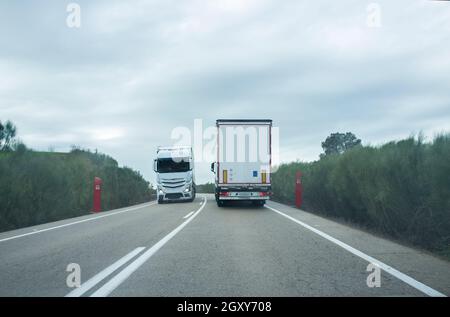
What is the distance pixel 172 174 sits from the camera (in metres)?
28.9

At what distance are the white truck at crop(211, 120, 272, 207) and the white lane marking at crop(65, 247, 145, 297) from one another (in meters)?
12.9

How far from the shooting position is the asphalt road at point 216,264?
563 cm

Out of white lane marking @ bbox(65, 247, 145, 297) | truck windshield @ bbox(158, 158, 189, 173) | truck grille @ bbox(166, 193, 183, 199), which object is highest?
truck windshield @ bbox(158, 158, 189, 173)

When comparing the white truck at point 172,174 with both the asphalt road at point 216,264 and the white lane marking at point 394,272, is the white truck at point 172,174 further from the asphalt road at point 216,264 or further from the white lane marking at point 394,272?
the white lane marking at point 394,272

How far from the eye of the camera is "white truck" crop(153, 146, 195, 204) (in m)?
28.9

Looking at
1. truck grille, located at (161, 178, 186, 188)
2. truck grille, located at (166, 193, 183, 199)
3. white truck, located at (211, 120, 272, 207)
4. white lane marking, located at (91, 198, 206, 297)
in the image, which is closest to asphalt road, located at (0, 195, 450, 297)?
white lane marking, located at (91, 198, 206, 297)

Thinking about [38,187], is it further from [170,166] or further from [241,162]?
[170,166]

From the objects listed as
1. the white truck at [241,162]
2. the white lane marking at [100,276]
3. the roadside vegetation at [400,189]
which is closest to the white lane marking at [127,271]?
the white lane marking at [100,276]

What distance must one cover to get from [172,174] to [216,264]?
21.9 metres

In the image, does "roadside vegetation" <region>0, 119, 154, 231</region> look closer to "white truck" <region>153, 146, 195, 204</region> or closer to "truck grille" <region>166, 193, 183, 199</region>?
"white truck" <region>153, 146, 195, 204</region>

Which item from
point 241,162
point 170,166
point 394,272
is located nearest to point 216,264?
Result: point 394,272

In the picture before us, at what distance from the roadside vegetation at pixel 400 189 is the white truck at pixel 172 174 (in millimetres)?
11997
